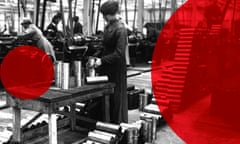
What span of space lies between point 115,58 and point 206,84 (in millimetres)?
2898

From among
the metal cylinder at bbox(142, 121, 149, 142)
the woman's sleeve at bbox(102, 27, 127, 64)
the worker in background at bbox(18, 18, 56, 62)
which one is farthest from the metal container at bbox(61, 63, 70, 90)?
the worker in background at bbox(18, 18, 56, 62)

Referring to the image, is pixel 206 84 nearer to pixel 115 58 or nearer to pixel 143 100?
pixel 143 100

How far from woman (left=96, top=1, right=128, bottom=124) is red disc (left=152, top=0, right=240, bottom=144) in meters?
0.81

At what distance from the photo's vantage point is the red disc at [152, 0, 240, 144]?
11.5 ft

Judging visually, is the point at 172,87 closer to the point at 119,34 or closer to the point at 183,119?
the point at 183,119

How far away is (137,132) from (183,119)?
1.19 metres

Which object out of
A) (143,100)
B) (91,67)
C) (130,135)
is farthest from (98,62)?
(143,100)

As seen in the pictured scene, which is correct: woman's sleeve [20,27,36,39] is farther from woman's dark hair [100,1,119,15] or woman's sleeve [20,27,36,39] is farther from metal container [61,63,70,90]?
metal container [61,63,70,90]

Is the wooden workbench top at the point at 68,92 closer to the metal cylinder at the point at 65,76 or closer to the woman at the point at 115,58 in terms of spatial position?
the metal cylinder at the point at 65,76

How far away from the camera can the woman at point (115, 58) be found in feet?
9.29

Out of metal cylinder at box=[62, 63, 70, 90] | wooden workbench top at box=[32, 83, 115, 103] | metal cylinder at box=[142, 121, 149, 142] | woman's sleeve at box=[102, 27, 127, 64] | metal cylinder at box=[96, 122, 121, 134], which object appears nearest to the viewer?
wooden workbench top at box=[32, 83, 115, 103]

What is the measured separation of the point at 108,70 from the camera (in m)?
3.00

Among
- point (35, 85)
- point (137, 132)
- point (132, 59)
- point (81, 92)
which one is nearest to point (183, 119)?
point (137, 132)

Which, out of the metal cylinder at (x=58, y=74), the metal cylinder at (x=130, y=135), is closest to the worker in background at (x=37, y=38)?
the metal cylinder at (x=58, y=74)
